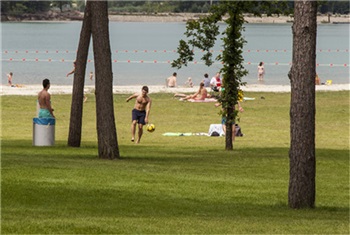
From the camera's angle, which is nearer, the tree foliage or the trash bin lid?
the trash bin lid

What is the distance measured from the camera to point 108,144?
61.7 feet

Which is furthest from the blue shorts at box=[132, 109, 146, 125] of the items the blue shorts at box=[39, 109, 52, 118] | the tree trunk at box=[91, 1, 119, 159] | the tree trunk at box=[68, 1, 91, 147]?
the tree trunk at box=[91, 1, 119, 159]

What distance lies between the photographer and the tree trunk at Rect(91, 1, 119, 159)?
60.6 feet

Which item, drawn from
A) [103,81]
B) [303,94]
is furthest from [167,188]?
[103,81]

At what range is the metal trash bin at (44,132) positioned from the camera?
21812 mm

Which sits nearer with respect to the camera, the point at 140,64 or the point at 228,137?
the point at 228,137

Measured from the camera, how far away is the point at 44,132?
21922 mm

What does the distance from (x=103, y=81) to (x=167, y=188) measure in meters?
4.80

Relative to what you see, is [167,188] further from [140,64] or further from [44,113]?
[140,64]

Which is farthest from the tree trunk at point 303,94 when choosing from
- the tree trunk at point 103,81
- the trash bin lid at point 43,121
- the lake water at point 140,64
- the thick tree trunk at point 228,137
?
the lake water at point 140,64

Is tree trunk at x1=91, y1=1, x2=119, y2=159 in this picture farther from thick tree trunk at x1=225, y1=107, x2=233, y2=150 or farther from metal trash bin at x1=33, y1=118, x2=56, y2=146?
thick tree trunk at x1=225, y1=107, x2=233, y2=150

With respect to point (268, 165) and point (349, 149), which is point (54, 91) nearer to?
point (349, 149)

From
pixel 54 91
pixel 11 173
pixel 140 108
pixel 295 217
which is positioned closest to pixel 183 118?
pixel 140 108

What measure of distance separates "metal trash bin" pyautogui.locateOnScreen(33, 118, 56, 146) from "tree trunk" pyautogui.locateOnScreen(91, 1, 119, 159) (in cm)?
314
